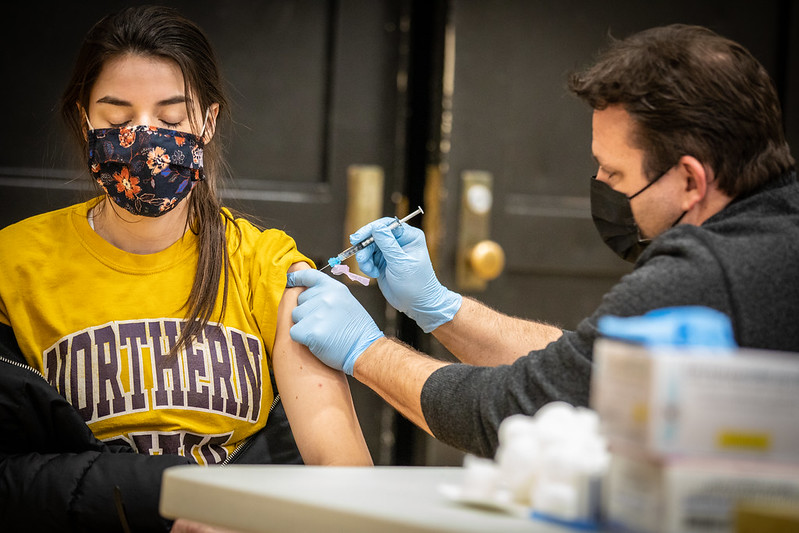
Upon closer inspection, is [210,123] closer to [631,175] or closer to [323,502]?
[631,175]

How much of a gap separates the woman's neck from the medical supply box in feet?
3.55

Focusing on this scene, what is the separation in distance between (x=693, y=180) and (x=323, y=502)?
0.91m

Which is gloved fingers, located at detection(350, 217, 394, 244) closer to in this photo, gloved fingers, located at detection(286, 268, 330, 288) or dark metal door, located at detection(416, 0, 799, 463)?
gloved fingers, located at detection(286, 268, 330, 288)

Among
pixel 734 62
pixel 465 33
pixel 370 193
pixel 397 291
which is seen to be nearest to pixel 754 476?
pixel 734 62

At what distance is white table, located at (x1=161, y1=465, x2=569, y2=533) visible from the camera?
77 centimetres

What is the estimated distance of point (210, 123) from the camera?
1.63 meters

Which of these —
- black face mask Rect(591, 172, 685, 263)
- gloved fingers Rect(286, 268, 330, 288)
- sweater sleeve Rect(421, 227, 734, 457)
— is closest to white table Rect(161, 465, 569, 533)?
sweater sleeve Rect(421, 227, 734, 457)

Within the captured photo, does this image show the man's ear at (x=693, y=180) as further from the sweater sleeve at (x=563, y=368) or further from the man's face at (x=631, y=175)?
the sweater sleeve at (x=563, y=368)

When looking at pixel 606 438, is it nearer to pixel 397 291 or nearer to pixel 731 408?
pixel 731 408

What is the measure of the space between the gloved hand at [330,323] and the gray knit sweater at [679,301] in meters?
0.22

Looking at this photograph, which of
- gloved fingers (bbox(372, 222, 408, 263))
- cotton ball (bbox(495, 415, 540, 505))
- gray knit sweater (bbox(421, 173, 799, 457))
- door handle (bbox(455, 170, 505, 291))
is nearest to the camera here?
cotton ball (bbox(495, 415, 540, 505))

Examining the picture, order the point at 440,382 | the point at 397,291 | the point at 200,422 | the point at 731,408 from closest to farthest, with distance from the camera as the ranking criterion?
1. the point at 731,408
2. the point at 440,382
3. the point at 200,422
4. the point at 397,291

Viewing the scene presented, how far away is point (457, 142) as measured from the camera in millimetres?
2420

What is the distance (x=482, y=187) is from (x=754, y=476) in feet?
5.81
